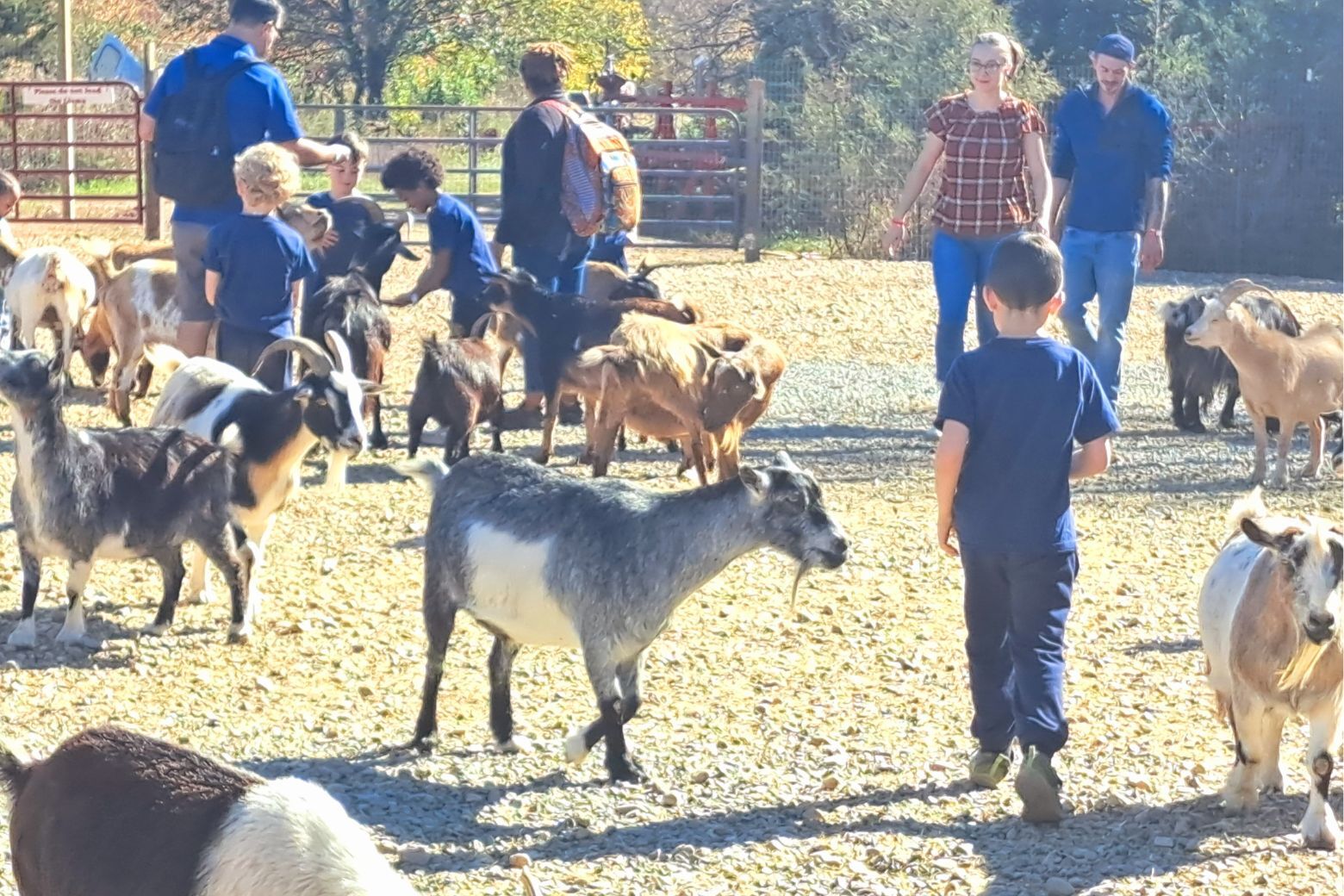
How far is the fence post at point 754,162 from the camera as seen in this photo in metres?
21.0

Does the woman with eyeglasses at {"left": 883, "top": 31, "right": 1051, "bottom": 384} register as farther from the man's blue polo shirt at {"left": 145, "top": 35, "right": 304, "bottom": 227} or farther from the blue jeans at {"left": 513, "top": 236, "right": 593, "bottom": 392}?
the man's blue polo shirt at {"left": 145, "top": 35, "right": 304, "bottom": 227}

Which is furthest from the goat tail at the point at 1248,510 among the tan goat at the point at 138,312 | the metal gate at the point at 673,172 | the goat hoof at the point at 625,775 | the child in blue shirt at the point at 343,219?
the metal gate at the point at 673,172

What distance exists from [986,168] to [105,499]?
4952 mm

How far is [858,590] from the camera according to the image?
795cm

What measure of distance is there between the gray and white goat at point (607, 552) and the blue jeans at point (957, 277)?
437cm

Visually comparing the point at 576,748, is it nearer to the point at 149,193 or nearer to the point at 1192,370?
the point at 1192,370

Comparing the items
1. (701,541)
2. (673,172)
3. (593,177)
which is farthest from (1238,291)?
(673,172)

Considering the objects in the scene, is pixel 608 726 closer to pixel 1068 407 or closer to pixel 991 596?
pixel 991 596

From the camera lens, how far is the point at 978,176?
9.62m

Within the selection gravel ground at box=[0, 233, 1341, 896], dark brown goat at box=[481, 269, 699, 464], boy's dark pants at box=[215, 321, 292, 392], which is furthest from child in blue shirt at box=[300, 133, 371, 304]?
boy's dark pants at box=[215, 321, 292, 392]

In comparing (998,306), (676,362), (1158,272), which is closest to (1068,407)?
(998,306)

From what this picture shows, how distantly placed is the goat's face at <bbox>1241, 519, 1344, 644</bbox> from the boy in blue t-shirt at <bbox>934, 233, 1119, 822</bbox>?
1.75 ft

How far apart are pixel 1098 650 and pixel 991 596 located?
1.98m

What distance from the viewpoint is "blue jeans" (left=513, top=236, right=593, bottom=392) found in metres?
10.1
